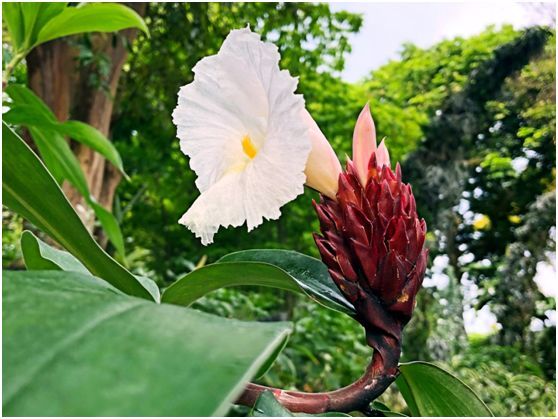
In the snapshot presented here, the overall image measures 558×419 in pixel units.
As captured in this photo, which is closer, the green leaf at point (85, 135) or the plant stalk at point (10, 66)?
the plant stalk at point (10, 66)

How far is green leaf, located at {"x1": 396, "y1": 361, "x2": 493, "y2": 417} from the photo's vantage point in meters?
0.38

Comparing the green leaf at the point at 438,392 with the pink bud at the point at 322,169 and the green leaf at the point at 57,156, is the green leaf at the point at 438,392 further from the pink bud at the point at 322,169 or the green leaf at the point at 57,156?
the green leaf at the point at 57,156

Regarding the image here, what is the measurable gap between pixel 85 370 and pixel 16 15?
868mm

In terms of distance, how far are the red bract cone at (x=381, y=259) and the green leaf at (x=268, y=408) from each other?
0.08 m

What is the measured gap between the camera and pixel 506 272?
5.29m

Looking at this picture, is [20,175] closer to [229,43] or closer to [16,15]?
[229,43]

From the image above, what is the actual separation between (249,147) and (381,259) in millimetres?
98

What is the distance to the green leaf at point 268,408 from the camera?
282 mm

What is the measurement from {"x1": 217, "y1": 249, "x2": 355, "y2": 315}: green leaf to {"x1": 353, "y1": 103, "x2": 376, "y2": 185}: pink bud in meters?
0.07

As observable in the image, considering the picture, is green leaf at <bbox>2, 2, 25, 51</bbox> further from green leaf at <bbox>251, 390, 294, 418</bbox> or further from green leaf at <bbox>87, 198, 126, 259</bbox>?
green leaf at <bbox>251, 390, 294, 418</bbox>

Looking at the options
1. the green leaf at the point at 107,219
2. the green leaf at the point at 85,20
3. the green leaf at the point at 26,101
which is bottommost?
the green leaf at the point at 107,219

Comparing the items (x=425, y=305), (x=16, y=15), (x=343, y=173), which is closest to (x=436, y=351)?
(x=425, y=305)

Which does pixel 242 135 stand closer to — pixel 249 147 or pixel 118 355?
pixel 249 147

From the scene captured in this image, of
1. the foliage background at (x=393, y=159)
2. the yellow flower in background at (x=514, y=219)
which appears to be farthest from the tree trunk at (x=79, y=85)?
the yellow flower in background at (x=514, y=219)
